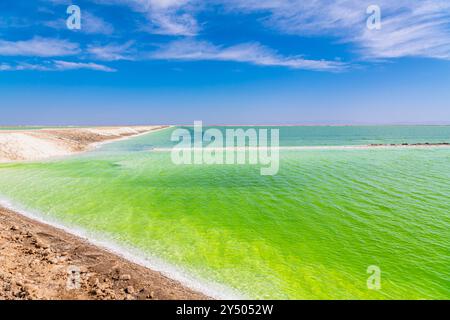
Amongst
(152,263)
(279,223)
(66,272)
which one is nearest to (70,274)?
(66,272)

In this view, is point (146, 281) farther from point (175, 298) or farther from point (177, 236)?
point (177, 236)

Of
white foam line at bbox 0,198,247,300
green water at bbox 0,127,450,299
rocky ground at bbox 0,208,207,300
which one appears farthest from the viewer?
green water at bbox 0,127,450,299

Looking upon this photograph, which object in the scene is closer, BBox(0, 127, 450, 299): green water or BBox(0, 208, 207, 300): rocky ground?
BBox(0, 208, 207, 300): rocky ground

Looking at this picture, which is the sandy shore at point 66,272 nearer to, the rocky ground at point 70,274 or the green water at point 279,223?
the rocky ground at point 70,274

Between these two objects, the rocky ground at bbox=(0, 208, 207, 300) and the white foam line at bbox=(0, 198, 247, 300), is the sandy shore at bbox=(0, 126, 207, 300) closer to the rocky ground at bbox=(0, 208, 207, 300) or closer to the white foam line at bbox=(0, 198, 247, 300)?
the rocky ground at bbox=(0, 208, 207, 300)

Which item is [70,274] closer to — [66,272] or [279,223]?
[66,272]

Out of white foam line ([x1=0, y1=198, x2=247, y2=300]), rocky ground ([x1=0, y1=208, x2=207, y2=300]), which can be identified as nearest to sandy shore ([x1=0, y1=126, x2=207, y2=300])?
rocky ground ([x1=0, y1=208, x2=207, y2=300])

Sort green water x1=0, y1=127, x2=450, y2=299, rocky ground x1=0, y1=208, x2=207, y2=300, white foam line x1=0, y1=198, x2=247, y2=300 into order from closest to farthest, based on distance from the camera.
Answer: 1. rocky ground x1=0, y1=208, x2=207, y2=300
2. white foam line x1=0, y1=198, x2=247, y2=300
3. green water x1=0, y1=127, x2=450, y2=299
